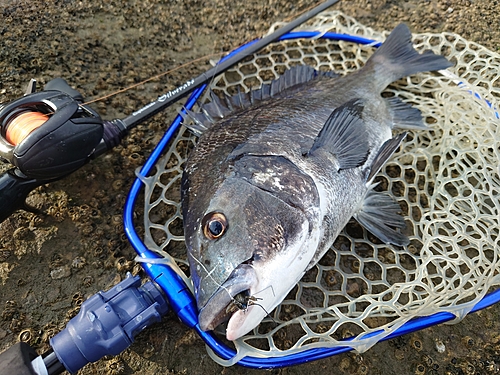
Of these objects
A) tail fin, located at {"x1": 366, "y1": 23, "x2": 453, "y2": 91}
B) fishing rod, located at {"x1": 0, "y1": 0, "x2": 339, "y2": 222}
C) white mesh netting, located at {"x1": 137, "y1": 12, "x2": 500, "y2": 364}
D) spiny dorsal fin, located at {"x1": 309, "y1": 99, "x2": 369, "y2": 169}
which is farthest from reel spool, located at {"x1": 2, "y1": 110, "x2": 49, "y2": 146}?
tail fin, located at {"x1": 366, "y1": 23, "x2": 453, "y2": 91}

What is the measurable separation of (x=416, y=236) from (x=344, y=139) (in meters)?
0.80

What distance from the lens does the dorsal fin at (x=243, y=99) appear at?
2373mm

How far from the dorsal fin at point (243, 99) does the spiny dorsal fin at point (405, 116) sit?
0.51 meters

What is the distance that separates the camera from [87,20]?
3.45 m

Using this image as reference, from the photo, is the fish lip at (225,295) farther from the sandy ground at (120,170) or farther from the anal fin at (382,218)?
the anal fin at (382,218)

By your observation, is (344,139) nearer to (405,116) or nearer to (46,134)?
(405,116)

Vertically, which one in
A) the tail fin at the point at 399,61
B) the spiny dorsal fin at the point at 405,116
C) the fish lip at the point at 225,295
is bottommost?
the spiny dorsal fin at the point at 405,116

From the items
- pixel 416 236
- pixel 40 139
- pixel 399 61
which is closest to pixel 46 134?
pixel 40 139

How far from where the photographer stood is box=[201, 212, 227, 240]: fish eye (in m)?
1.71

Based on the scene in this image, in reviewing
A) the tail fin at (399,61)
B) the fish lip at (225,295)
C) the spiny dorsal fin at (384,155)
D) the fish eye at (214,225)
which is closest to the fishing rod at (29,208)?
the fish lip at (225,295)

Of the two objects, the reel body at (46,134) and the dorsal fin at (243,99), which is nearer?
the reel body at (46,134)

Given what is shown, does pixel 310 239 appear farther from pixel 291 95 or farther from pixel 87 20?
pixel 87 20

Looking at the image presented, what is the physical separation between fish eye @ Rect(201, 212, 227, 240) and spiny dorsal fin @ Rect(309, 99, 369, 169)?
71 centimetres

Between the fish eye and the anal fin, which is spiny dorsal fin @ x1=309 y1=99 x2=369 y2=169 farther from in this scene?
the fish eye
